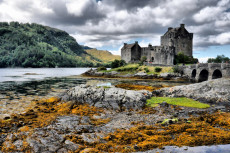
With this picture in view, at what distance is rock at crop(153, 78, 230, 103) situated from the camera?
17717 millimetres

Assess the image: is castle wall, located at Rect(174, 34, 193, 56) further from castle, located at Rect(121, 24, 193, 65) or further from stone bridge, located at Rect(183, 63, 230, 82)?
stone bridge, located at Rect(183, 63, 230, 82)

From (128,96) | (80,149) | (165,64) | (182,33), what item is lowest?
(80,149)

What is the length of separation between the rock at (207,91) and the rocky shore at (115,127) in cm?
18

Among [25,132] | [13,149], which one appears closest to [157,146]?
[13,149]

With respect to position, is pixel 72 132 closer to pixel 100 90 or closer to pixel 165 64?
pixel 100 90

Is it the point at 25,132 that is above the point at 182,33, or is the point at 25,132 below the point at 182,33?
below

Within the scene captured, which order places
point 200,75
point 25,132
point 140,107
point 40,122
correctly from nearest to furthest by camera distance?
1. point 25,132
2. point 40,122
3. point 140,107
4. point 200,75

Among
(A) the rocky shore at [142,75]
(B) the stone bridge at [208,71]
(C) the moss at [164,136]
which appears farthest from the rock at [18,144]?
(A) the rocky shore at [142,75]

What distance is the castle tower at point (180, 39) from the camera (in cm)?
7500

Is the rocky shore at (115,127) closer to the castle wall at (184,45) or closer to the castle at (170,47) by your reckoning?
the castle at (170,47)

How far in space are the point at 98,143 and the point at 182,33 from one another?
78.9m

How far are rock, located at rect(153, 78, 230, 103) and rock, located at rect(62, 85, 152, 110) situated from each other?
4776 millimetres

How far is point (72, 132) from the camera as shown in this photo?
407 inches

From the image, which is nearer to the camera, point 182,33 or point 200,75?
point 200,75
